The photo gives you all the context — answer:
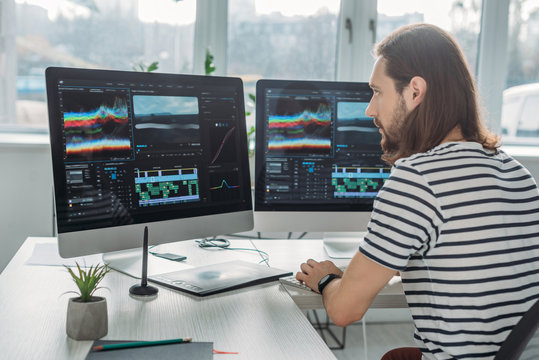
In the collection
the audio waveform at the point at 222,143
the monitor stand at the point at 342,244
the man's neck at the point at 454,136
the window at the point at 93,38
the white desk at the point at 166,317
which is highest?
the window at the point at 93,38

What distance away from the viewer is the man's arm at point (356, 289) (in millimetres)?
1057

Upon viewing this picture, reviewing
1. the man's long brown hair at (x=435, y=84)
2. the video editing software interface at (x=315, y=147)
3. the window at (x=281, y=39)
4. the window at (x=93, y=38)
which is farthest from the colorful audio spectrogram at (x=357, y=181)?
the window at (x=93, y=38)

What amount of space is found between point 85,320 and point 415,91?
0.78 m

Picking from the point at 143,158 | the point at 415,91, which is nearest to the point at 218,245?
the point at 143,158

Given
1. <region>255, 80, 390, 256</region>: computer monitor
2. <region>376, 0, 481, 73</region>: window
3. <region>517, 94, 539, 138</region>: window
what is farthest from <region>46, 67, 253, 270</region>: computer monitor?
<region>517, 94, 539, 138</region>: window

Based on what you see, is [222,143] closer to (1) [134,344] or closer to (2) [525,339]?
(1) [134,344]

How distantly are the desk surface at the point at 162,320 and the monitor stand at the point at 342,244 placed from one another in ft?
1.29

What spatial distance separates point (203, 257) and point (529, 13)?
2.55 metres

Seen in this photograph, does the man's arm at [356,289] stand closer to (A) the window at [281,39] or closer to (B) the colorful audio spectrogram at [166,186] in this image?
(B) the colorful audio spectrogram at [166,186]

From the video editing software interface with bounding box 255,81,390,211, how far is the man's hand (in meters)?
0.34

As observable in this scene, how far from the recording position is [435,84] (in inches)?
44.9

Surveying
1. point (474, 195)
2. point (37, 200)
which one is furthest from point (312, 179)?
point (37, 200)

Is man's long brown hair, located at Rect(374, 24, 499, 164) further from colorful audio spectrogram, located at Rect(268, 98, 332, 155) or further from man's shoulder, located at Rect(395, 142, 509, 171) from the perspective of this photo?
colorful audio spectrogram, located at Rect(268, 98, 332, 155)

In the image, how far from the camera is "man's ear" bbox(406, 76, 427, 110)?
1.14 metres
